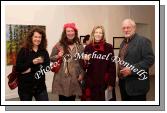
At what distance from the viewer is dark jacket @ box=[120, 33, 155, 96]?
210 cm

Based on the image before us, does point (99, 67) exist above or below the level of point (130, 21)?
below

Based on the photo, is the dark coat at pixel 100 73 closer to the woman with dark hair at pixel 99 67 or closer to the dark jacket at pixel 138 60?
the woman with dark hair at pixel 99 67

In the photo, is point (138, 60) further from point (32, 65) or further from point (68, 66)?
point (32, 65)

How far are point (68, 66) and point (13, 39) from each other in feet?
1.65

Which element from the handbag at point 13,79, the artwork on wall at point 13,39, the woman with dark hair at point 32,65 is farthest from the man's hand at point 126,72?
the handbag at point 13,79

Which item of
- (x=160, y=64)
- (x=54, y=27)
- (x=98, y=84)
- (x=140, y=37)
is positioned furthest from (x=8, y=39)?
(x=160, y=64)

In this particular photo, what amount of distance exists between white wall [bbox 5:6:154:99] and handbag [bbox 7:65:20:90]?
38mm

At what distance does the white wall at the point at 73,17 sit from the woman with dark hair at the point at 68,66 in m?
0.05

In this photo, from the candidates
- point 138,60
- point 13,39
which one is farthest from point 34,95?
point 138,60

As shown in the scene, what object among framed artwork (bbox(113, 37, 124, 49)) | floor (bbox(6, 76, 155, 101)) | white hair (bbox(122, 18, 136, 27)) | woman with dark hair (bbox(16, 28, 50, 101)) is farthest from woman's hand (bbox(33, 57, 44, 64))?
white hair (bbox(122, 18, 136, 27))

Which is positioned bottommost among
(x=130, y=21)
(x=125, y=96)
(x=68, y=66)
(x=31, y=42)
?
(x=125, y=96)

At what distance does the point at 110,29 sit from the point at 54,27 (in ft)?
1.51

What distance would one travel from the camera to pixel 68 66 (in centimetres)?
218

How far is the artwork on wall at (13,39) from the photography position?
2143 millimetres
